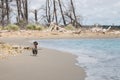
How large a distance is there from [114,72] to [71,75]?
5.72ft

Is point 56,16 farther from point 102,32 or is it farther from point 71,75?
point 71,75

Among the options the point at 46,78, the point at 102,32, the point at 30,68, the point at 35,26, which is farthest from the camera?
the point at 35,26

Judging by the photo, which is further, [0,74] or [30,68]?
[30,68]

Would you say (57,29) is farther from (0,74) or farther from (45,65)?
(0,74)

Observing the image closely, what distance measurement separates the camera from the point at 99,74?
1175 cm

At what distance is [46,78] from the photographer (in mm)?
10227

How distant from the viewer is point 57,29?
4088 cm

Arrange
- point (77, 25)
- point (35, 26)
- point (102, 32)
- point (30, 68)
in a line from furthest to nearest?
1. point (77, 25)
2. point (35, 26)
3. point (102, 32)
4. point (30, 68)

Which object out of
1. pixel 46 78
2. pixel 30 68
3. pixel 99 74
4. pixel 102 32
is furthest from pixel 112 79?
pixel 102 32

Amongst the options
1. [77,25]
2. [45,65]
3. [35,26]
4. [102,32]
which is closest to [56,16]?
[77,25]

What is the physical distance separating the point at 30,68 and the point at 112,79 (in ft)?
9.01

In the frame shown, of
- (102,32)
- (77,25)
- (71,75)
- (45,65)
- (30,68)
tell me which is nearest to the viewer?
(71,75)

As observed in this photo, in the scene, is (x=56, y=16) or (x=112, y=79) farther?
(x=56, y=16)

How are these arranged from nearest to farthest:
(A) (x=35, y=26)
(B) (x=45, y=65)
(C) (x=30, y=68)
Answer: (C) (x=30, y=68) < (B) (x=45, y=65) < (A) (x=35, y=26)
